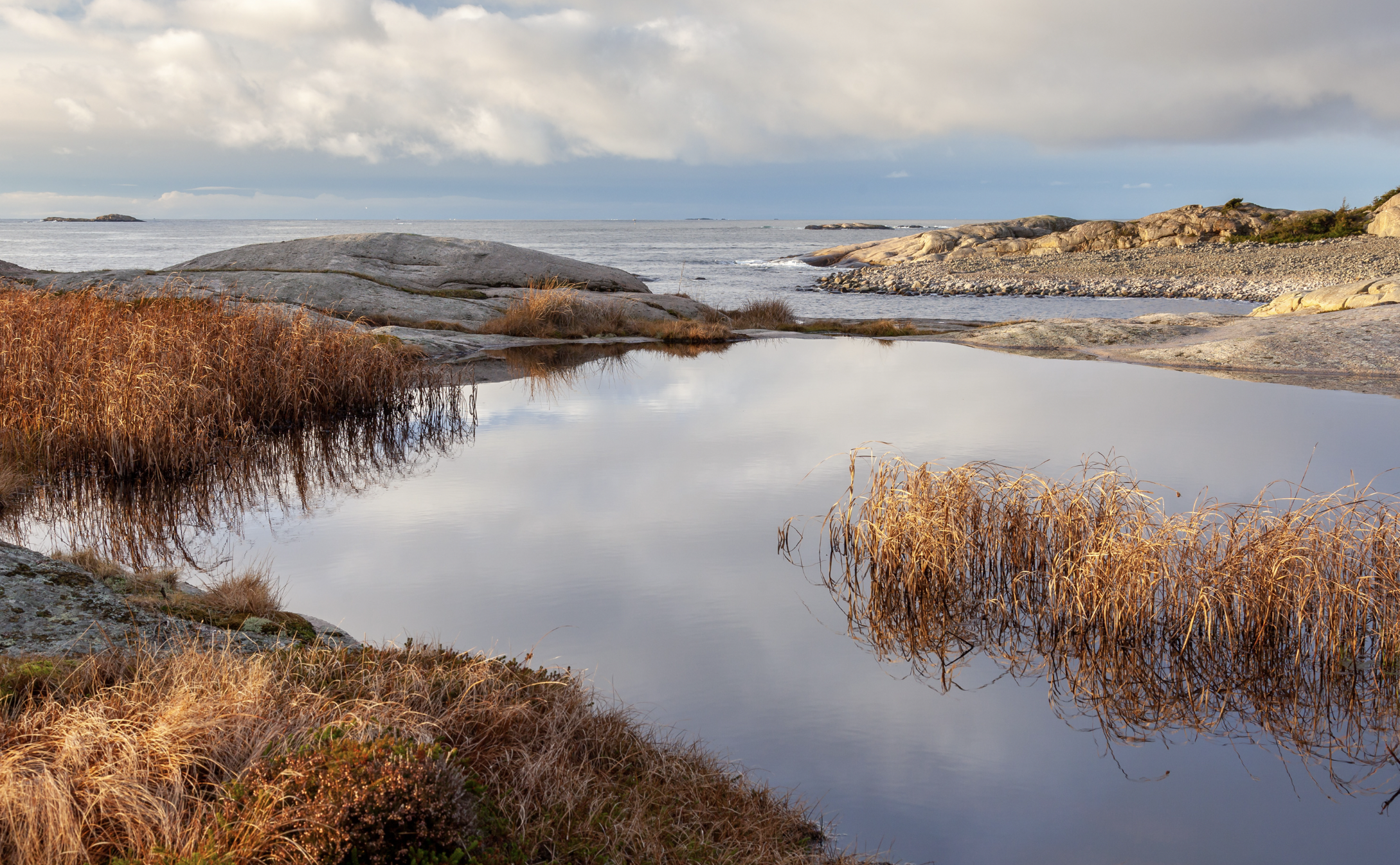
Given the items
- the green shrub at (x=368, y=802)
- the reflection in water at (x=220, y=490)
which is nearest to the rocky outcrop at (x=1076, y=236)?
the reflection in water at (x=220, y=490)

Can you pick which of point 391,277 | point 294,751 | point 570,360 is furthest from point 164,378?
point 391,277

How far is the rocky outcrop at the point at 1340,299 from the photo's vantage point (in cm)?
2089

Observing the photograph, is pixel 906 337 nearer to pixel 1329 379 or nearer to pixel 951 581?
pixel 1329 379

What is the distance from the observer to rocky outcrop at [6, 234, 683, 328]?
67.2 feet

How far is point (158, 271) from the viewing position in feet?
70.1

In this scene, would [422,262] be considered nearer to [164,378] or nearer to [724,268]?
[164,378]

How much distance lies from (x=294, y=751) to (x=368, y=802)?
1.73ft

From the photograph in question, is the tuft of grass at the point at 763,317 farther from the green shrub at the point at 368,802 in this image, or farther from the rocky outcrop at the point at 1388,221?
the rocky outcrop at the point at 1388,221

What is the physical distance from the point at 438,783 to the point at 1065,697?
12.2ft

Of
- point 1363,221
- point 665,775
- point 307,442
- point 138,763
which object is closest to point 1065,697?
point 665,775

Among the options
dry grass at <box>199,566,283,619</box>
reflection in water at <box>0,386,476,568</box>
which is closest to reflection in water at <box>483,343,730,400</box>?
reflection in water at <box>0,386,476,568</box>

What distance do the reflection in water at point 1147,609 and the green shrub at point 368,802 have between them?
3328 mm

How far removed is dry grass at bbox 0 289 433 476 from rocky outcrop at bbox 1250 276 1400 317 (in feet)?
70.5

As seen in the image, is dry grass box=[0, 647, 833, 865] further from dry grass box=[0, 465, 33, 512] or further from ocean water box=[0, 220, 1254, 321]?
ocean water box=[0, 220, 1254, 321]
